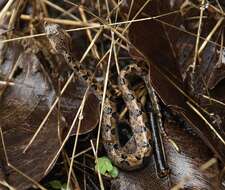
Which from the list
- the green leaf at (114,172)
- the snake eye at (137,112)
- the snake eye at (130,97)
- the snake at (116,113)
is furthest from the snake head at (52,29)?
the green leaf at (114,172)

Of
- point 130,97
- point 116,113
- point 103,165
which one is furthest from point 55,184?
point 130,97

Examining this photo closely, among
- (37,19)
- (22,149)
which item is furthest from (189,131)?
(37,19)

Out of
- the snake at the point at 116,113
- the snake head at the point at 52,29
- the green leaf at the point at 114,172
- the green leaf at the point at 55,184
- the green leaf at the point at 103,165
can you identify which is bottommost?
the green leaf at the point at 55,184

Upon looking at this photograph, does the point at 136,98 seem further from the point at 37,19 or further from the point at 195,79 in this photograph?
the point at 37,19

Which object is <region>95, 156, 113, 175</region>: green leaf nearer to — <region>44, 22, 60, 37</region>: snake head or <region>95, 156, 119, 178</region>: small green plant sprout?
<region>95, 156, 119, 178</region>: small green plant sprout

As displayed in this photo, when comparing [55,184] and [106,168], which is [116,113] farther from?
[55,184]

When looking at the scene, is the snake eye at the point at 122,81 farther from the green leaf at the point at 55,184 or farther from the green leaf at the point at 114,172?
the green leaf at the point at 55,184
